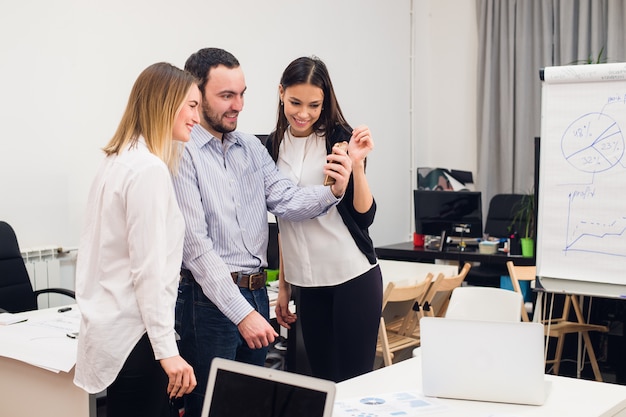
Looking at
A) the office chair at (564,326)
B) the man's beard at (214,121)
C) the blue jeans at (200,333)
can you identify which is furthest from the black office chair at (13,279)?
the office chair at (564,326)

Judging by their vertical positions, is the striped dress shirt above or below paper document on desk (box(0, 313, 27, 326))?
above

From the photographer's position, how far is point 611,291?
2.91m

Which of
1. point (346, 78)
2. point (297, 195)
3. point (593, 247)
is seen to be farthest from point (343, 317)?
point (346, 78)

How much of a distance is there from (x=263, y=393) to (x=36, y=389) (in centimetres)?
133

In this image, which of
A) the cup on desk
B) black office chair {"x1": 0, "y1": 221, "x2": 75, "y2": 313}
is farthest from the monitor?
black office chair {"x1": 0, "y1": 221, "x2": 75, "y2": 313}

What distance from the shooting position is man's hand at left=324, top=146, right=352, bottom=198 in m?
2.11

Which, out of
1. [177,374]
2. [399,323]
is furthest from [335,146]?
[399,323]

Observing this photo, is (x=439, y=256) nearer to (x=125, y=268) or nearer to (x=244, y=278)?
(x=244, y=278)

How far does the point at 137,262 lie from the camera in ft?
5.62

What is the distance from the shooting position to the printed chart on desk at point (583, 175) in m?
2.93

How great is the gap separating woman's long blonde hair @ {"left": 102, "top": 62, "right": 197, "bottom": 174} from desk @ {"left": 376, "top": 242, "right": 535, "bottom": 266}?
12.5 feet

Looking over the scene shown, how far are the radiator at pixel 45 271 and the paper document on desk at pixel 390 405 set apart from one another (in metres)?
2.59

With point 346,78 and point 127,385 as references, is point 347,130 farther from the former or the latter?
point 346,78

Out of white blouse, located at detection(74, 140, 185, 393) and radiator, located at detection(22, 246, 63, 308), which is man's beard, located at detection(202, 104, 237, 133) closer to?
white blouse, located at detection(74, 140, 185, 393)
